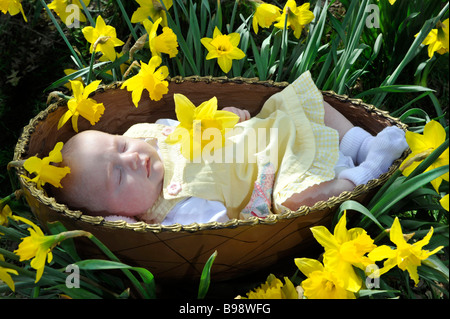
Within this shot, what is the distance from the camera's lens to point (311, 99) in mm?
1877

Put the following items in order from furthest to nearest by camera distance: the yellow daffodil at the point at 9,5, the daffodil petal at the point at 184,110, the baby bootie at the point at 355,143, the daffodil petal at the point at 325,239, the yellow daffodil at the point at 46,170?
the baby bootie at the point at 355,143 < the yellow daffodil at the point at 9,5 < the daffodil petal at the point at 184,110 < the yellow daffodil at the point at 46,170 < the daffodil petal at the point at 325,239

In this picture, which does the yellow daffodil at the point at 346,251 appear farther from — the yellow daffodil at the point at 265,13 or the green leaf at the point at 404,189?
the yellow daffodil at the point at 265,13

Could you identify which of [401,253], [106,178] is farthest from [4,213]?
[401,253]

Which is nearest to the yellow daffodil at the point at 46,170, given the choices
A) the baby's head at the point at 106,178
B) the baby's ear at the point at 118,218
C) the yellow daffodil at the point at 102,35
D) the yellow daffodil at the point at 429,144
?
the baby's head at the point at 106,178

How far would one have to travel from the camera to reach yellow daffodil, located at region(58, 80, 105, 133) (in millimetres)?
1739

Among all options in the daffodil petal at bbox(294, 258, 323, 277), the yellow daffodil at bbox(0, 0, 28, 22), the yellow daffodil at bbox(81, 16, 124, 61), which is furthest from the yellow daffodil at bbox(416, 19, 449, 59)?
the yellow daffodil at bbox(0, 0, 28, 22)

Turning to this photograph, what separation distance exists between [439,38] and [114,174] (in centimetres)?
119

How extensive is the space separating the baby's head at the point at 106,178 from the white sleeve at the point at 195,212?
9 cm

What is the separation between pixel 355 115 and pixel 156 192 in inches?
33.4

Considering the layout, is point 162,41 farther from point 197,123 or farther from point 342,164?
point 342,164

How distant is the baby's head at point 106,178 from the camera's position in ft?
5.29

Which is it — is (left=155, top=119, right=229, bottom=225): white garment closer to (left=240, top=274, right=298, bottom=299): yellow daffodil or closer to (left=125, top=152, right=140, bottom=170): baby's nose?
(left=125, top=152, right=140, bottom=170): baby's nose

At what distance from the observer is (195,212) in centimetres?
167
